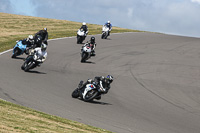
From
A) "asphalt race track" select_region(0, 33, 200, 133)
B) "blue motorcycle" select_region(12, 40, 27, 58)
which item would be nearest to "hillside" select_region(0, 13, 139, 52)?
"asphalt race track" select_region(0, 33, 200, 133)

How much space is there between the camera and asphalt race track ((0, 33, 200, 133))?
36.3 ft

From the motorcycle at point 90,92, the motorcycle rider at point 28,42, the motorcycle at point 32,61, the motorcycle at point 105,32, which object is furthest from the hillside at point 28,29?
the motorcycle at point 90,92

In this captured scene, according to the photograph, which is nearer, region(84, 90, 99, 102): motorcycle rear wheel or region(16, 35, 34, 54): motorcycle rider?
region(84, 90, 99, 102): motorcycle rear wheel

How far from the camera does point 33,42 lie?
20312 mm

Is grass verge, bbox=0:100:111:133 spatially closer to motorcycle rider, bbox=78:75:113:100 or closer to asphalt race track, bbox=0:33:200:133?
asphalt race track, bbox=0:33:200:133

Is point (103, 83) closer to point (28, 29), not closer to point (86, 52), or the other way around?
point (86, 52)

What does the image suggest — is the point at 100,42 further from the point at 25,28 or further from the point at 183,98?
the point at 183,98

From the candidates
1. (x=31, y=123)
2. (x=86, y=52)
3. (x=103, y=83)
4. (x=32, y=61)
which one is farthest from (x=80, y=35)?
(x=31, y=123)

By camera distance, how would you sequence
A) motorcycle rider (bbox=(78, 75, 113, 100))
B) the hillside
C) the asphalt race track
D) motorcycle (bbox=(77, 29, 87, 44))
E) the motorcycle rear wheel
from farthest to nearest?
1. the hillside
2. motorcycle (bbox=(77, 29, 87, 44))
3. the motorcycle rear wheel
4. motorcycle rider (bbox=(78, 75, 113, 100))
5. the asphalt race track

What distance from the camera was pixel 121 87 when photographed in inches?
651

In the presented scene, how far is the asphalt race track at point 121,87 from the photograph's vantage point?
1108 centimetres

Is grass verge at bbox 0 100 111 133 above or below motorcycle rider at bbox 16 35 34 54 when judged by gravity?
below

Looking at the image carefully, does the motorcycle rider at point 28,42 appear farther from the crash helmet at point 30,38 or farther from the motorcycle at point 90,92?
the motorcycle at point 90,92

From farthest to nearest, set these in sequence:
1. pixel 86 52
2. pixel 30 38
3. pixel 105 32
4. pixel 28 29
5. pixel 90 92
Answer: pixel 28 29 → pixel 105 32 → pixel 86 52 → pixel 30 38 → pixel 90 92
